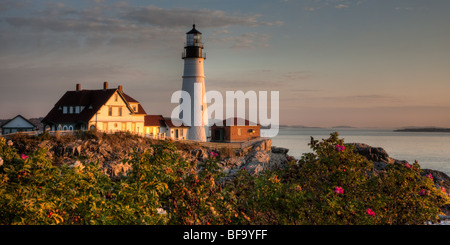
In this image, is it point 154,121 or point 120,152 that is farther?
point 154,121

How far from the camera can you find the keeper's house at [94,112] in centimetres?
4506

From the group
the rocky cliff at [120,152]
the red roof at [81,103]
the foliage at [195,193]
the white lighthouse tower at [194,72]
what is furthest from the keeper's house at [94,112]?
the foliage at [195,193]

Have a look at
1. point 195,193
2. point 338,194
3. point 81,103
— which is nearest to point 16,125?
point 81,103

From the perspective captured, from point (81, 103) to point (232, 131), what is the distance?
21.9 m

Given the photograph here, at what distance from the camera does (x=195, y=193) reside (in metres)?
8.12

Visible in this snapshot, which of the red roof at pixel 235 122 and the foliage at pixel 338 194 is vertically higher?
the red roof at pixel 235 122

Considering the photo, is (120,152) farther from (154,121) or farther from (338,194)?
(338,194)

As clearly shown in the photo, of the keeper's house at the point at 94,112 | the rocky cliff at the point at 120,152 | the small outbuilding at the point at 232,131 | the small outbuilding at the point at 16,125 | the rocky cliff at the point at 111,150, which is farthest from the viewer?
the small outbuilding at the point at 232,131

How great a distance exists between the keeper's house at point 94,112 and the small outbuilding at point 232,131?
544 inches

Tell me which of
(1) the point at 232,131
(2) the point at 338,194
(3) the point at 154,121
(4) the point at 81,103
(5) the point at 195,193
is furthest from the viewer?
(1) the point at 232,131

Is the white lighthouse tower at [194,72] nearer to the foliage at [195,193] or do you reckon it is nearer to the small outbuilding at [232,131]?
the small outbuilding at [232,131]
